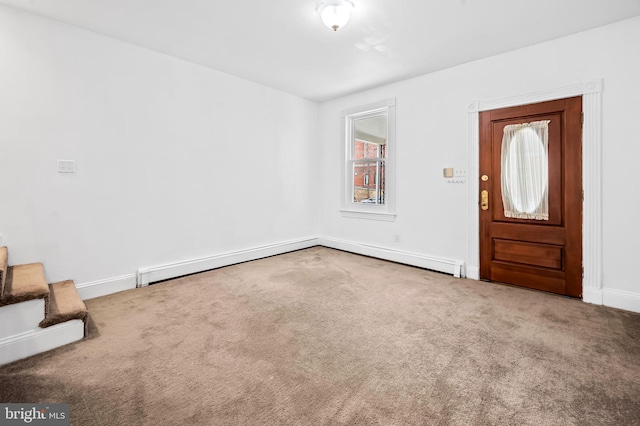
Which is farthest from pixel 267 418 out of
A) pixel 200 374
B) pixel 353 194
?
pixel 353 194

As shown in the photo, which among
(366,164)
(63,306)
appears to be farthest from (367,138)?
(63,306)

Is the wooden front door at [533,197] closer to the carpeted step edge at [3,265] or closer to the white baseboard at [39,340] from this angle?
the white baseboard at [39,340]

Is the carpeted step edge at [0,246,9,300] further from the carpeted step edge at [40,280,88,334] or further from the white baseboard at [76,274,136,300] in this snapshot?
the white baseboard at [76,274,136,300]

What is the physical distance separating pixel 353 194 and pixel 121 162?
139 inches

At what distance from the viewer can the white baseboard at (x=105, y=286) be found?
308cm

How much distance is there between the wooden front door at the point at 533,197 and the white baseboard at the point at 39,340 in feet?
13.9

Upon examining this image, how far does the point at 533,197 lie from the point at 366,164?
102 inches

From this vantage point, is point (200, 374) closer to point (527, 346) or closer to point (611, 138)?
point (527, 346)

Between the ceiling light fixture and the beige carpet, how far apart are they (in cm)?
263

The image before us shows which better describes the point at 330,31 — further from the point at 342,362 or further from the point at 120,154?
the point at 342,362

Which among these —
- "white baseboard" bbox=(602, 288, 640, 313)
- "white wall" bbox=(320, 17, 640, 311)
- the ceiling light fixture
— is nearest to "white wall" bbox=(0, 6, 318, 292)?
"white wall" bbox=(320, 17, 640, 311)

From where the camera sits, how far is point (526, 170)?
133 inches

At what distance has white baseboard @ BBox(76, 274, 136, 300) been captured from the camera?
3.08 meters

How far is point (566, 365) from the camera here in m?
1.95
